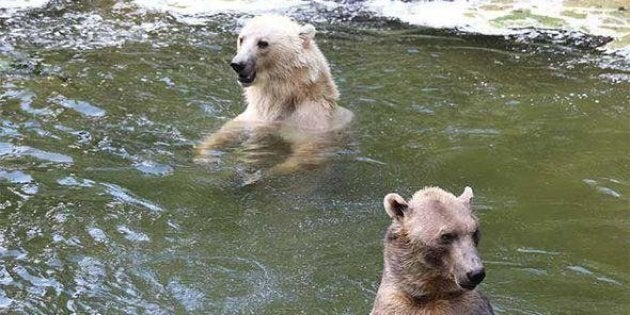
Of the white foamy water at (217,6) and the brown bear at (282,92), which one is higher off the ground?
the brown bear at (282,92)

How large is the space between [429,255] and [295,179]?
10.7ft

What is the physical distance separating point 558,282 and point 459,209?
161cm

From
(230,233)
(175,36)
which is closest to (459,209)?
(230,233)

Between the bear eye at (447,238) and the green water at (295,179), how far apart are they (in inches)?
51.3

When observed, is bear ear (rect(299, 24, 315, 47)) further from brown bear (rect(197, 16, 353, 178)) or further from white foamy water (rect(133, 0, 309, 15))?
white foamy water (rect(133, 0, 309, 15))

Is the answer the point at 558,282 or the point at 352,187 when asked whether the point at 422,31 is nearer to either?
the point at 352,187

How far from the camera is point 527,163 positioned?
7.89m

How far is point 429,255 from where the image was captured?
457 cm

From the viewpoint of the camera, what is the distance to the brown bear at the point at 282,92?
28.0 feet

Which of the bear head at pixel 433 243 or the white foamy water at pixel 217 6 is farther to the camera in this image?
the white foamy water at pixel 217 6

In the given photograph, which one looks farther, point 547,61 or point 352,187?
point 547,61

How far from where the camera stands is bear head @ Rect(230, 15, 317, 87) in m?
8.55

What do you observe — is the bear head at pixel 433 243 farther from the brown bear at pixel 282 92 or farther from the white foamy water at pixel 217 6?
the white foamy water at pixel 217 6

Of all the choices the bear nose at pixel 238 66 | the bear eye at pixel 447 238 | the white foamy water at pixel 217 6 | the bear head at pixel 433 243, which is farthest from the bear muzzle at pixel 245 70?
the white foamy water at pixel 217 6
